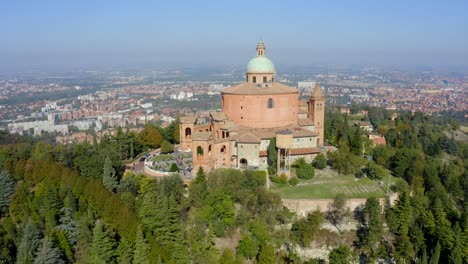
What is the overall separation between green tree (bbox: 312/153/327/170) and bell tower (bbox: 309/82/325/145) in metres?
7.26

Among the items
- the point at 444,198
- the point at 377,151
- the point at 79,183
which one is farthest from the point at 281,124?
the point at 79,183

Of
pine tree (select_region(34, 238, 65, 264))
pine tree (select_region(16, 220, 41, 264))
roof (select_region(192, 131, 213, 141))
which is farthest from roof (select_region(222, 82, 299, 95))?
pine tree (select_region(34, 238, 65, 264))

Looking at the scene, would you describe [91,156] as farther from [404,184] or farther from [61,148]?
[404,184]

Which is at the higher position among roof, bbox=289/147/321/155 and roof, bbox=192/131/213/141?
roof, bbox=192/131/213/141

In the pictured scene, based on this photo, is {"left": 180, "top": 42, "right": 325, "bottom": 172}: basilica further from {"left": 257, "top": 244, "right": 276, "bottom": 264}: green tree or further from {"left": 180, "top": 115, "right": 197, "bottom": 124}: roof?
{"left": 257, "top": 244, "right": 276, "bottom": 264}: green tree

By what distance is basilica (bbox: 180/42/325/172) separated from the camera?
3941 cm

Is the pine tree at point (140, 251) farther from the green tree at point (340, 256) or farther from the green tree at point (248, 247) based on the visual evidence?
the green tree at point (340, 256)

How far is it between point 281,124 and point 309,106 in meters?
5.17

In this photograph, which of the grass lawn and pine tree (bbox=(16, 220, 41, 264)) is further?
the grass lawn

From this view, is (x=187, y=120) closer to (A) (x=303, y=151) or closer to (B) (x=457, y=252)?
(A) (x=303, y=151)

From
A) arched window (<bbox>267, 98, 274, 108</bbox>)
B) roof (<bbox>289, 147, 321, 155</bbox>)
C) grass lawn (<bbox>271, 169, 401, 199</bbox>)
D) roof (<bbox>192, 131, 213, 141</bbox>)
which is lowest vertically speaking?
grass lawn (<bbox>271, 169, 401, 199</bbox>)

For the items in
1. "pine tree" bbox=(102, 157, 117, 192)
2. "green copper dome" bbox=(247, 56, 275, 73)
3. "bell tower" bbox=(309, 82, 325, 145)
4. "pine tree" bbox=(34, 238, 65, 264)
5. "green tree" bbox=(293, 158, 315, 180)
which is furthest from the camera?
"bell tower" bbox=(309, 82, 325, 145)

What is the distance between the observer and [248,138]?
4056 centimetres

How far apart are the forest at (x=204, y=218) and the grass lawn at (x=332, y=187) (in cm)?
102
